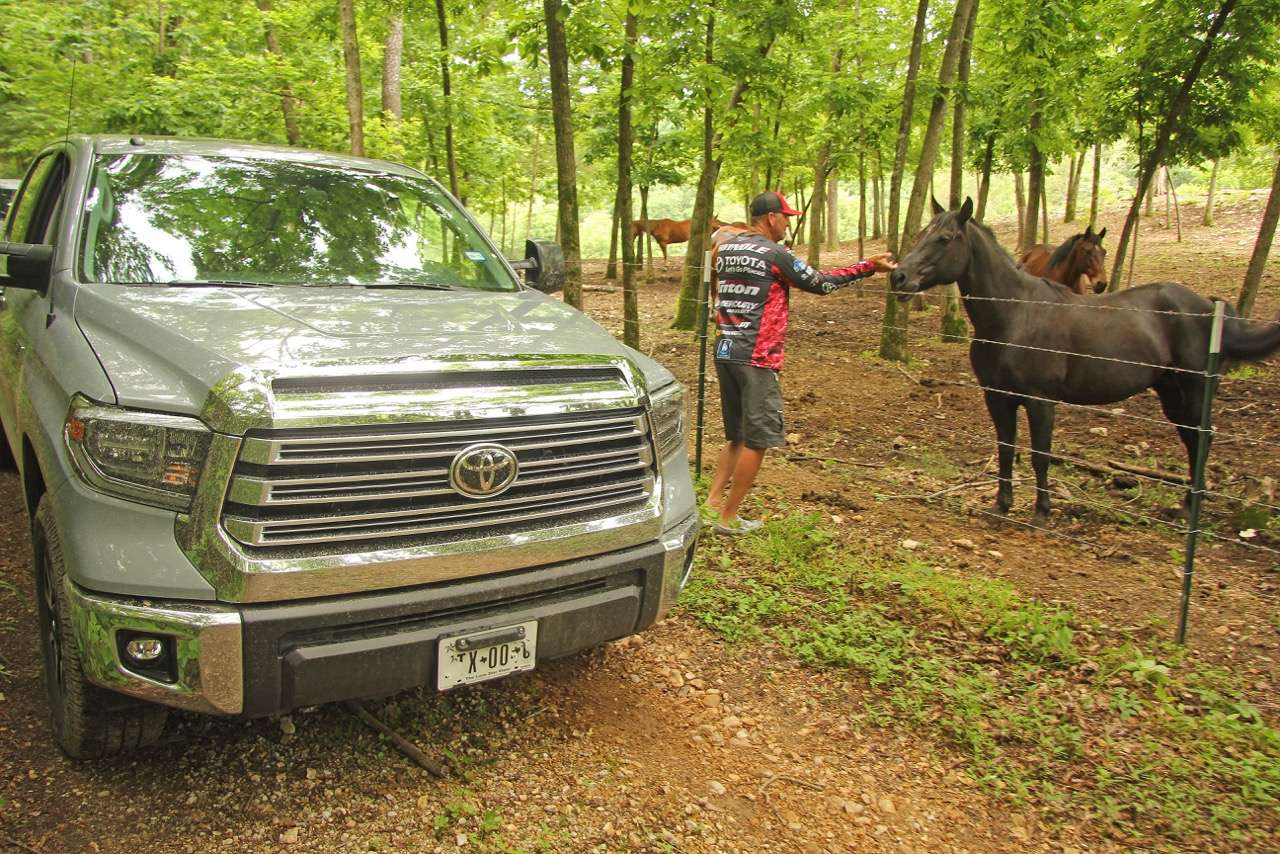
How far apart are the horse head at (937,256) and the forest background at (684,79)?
10.4 feet

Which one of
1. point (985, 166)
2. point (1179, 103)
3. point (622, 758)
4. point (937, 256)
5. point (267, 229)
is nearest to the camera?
point (622, 758)

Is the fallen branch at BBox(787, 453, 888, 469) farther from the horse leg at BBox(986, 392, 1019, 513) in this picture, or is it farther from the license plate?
the license plate

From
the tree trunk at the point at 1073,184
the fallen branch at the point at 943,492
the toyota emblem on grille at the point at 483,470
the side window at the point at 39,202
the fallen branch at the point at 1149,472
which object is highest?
the tree trunk at the point at 1073,184

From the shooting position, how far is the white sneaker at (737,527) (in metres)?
5.18

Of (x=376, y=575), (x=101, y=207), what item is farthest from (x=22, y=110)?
(x=376, y=575)

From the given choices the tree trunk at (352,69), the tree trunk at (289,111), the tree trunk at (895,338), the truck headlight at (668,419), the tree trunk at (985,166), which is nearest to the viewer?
the truck headlight at (668,419)

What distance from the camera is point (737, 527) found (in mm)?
5219

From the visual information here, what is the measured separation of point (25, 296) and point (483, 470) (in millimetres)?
2602

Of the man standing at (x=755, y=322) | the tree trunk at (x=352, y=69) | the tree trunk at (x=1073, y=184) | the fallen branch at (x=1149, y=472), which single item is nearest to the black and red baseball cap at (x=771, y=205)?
the man standing at (x=755, y=322)

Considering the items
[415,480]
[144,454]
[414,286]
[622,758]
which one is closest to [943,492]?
[622,758]

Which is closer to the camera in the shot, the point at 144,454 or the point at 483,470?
the point at 144,454

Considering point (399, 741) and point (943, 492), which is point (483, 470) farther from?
point (943, 492)

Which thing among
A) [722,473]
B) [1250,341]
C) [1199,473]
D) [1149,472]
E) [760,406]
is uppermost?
[1250,341]

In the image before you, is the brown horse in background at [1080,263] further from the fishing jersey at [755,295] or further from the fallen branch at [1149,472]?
the fishing jersey at [755,295]
